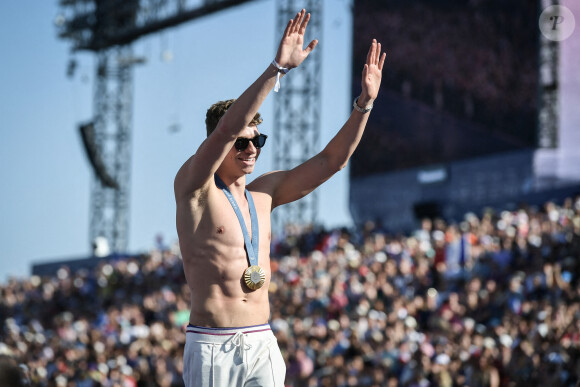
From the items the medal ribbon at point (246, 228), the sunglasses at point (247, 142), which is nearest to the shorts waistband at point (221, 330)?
the medal ribbon at point (246, 228)

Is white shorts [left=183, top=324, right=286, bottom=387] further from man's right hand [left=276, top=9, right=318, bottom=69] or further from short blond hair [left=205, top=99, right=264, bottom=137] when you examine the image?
man's right hand [left=276, top=9, right=318, bottom=69]

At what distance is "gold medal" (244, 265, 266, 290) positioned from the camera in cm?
488

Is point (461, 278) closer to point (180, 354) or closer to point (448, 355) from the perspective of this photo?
point (448, 355)

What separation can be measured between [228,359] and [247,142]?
3.54ft

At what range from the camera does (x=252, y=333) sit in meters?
4.89

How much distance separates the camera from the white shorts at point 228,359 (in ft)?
15.7

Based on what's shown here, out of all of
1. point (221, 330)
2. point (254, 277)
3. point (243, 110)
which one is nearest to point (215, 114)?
point (243, 110)

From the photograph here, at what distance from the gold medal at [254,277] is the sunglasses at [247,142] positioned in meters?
0.60

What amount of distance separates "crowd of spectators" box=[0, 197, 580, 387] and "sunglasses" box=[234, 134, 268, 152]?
7200 mm

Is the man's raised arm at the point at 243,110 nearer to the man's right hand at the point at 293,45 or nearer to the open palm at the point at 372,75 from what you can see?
the man's right hand at the point at 293,45

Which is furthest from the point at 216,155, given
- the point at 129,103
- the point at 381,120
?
the point at 129,103

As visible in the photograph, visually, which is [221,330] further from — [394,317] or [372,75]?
[394,317]

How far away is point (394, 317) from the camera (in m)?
14.3

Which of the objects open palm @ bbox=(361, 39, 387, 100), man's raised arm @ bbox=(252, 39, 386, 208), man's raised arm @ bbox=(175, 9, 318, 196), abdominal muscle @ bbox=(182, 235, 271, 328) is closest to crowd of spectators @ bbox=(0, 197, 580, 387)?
man's raised arm @ bbox=(252, 39, 386, 208)
